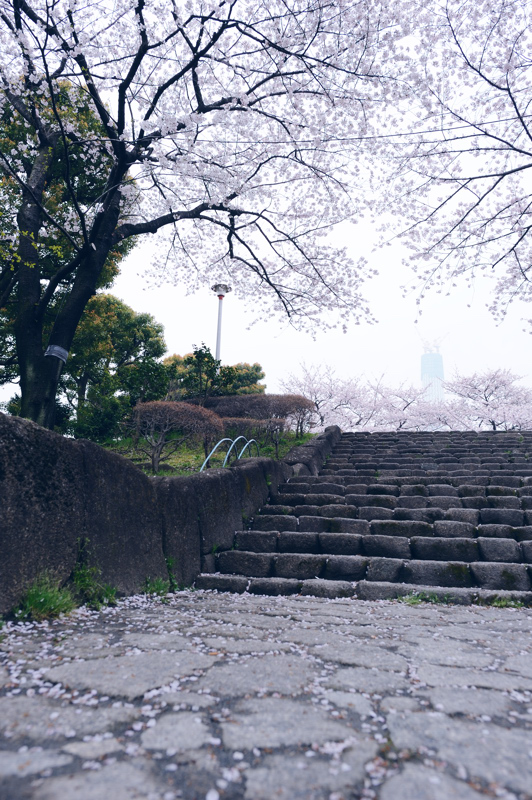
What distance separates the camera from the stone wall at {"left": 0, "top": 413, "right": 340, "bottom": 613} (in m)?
2.52

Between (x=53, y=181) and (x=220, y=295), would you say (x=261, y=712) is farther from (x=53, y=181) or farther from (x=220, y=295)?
(x=220, y=295)

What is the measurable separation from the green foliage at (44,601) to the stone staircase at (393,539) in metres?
1.80

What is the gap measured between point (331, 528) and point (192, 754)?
4172mm

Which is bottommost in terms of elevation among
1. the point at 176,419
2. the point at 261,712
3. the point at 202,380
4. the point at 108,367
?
the point at 261,712

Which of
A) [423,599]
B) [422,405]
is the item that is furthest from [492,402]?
[423,599]

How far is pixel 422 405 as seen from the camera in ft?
81.9

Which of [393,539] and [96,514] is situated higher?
[96,514]

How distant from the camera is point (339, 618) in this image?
10.3 feet

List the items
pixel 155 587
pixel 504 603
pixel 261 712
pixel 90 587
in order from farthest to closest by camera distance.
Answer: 1. pixel 155 587
2. pixel 504 603
3. pixel 90 587
4. pixel 261 712

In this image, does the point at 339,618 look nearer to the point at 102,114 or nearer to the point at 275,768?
the point at 275,768

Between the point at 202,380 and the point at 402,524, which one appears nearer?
the point at 402,524

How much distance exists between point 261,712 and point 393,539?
3.46 metres

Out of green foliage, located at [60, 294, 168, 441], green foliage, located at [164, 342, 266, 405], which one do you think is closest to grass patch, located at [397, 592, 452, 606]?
green foliage, located at [60, 294, 168, 441]

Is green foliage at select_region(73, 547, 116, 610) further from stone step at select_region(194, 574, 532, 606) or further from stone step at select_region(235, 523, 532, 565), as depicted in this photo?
stone step at select_region(235, 523, 532, 565)
